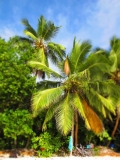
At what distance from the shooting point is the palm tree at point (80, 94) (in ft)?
42.6

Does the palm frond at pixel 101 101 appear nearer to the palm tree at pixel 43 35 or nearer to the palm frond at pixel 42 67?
the palm frond at pixel 42 67

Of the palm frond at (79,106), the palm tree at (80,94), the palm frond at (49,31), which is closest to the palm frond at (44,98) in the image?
the palm tree at (80,94)

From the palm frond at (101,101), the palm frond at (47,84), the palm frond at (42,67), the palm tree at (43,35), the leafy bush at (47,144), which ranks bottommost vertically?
the leafy bush at (47,144)

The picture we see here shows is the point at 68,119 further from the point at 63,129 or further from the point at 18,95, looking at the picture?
the point at 18,95

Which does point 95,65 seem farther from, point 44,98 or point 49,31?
point 49,31

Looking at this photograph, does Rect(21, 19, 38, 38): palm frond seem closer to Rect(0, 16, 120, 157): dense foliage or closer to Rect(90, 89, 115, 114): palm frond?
Rect(0, 16, 120, 157): dense foliage

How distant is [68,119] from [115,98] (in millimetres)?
3341

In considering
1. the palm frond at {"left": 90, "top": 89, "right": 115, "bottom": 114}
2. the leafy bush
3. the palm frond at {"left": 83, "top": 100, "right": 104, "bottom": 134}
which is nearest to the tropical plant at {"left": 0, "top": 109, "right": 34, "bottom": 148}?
the leafy bush

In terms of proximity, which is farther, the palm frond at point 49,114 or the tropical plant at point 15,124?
the palm frond at point 49,114

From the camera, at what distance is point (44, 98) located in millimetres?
12891

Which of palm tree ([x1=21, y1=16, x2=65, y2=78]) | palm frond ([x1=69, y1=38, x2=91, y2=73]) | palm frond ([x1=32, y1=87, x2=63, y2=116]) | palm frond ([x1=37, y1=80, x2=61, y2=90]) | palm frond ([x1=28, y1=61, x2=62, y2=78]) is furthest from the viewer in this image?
palm tree ([x1=21, y1=16, x2=65, y2=78])

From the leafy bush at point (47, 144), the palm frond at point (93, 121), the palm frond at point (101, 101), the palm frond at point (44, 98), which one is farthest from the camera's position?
the leafy bush at point (47, 144)

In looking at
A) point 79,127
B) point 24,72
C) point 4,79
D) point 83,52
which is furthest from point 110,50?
point 4,79

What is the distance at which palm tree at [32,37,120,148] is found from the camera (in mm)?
12977
